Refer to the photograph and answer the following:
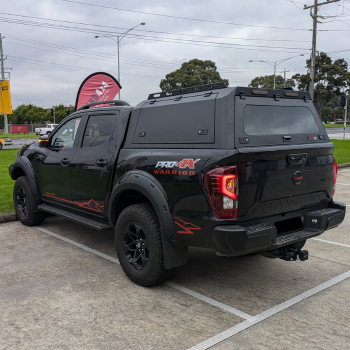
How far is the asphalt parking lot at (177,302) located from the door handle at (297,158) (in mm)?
1304

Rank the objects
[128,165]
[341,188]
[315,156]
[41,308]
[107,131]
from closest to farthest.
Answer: [41,308], [315,156], [128,165], [107,131], [341,188]

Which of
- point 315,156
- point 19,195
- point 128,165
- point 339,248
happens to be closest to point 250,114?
point 315,156

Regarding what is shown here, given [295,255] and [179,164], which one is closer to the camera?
[179,164]

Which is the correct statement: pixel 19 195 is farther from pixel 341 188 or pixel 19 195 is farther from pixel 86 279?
pixel 341 188

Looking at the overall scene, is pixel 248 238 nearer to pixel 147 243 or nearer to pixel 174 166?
pixel 174 166

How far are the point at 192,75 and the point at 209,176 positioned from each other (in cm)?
6860

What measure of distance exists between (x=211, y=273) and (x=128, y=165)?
1547mm

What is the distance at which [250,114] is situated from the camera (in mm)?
3623

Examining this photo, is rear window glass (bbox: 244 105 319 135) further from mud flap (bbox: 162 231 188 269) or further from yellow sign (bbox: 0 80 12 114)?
yellow sign (bbox: 0 80 12 114)

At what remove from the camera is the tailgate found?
11.2 feet

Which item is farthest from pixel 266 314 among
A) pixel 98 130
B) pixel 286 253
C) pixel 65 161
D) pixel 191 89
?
pixel 65 161

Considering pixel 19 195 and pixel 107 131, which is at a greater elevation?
pixel 107 131

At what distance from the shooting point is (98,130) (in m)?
4.93

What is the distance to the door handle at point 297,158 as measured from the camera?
3.64m
